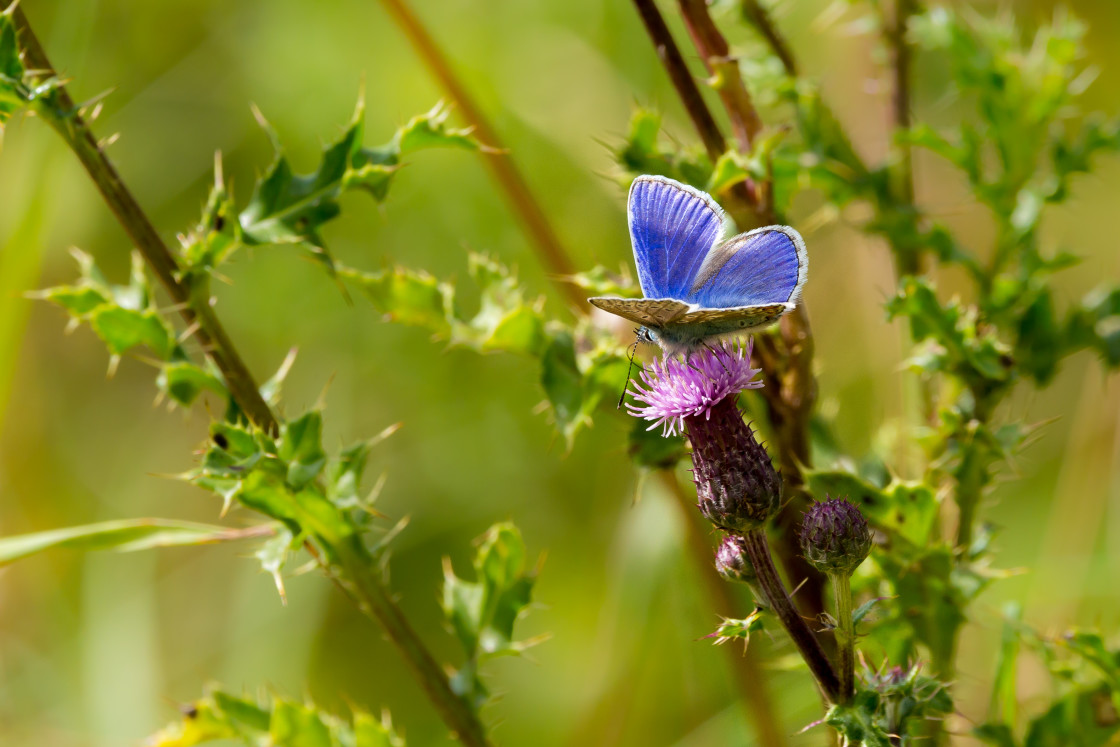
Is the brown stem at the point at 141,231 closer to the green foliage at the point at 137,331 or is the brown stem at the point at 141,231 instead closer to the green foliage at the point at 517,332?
the green foliage at the point at 137,331

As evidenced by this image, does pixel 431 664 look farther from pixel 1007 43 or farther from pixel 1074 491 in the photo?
pixel 1074 491

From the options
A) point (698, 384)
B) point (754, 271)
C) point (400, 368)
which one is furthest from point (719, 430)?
point (400, 368)

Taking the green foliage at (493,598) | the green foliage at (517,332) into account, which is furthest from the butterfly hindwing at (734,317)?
the green foliage at (493,598)

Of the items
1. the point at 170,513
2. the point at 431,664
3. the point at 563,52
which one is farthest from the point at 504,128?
the point at 431,664

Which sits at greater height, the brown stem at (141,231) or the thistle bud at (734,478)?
the brown stem at (141,231)

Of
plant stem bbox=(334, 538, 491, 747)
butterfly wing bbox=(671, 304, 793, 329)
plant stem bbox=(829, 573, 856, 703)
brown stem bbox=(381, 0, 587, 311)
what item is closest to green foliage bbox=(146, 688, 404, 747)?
plant stem bbox=(334, 538, 491, 747)

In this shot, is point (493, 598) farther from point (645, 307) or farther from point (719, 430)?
point (645, 307)
